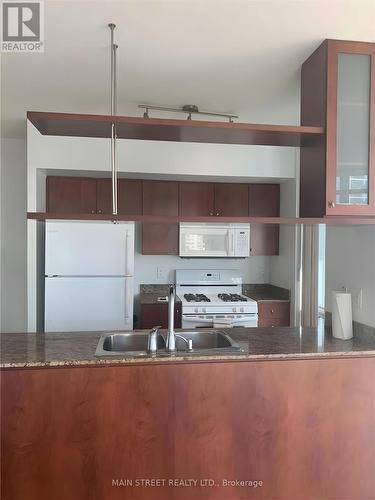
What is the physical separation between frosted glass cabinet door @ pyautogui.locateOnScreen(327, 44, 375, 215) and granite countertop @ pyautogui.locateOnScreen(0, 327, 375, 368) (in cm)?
74

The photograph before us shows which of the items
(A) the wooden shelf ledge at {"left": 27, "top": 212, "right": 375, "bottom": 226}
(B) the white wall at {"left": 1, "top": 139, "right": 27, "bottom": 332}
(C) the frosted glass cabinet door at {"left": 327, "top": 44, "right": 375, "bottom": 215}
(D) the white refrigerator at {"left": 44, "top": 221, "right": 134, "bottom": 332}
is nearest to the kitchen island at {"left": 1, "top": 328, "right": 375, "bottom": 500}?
(A) the wooden shelf ledge at {"left": 27, "top": 212, "right": 375, "bottom": 226}

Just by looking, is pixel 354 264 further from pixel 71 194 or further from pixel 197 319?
pixel 71 194

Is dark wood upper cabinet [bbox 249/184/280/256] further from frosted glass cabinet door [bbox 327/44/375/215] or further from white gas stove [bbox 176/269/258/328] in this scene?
frosted glass cabinet door [bbox 327/44/375/215]

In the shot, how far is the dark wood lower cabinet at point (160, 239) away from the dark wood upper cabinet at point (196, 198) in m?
0.25

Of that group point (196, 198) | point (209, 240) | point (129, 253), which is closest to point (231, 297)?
point (209, 240)

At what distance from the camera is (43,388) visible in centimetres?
176

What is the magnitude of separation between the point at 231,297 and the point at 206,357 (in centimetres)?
232

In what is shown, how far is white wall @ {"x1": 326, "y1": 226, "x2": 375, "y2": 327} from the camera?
86.4 inches

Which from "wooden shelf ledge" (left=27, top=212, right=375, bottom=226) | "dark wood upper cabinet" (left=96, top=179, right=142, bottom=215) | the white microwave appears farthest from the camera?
the white microwave

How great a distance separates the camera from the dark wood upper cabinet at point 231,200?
4.12m

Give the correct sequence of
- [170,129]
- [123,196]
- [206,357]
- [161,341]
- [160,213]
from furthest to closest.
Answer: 1. [160,213]
2. [123,196]
3. [161,341]
4. [170,129]
5. [206,357]

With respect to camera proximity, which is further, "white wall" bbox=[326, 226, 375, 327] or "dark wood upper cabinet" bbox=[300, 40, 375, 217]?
"white wall" bbox=[326, 226, 375, 327]

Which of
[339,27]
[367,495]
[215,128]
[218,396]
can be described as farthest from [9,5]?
[367,495]

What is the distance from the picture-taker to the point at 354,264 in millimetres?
2342
